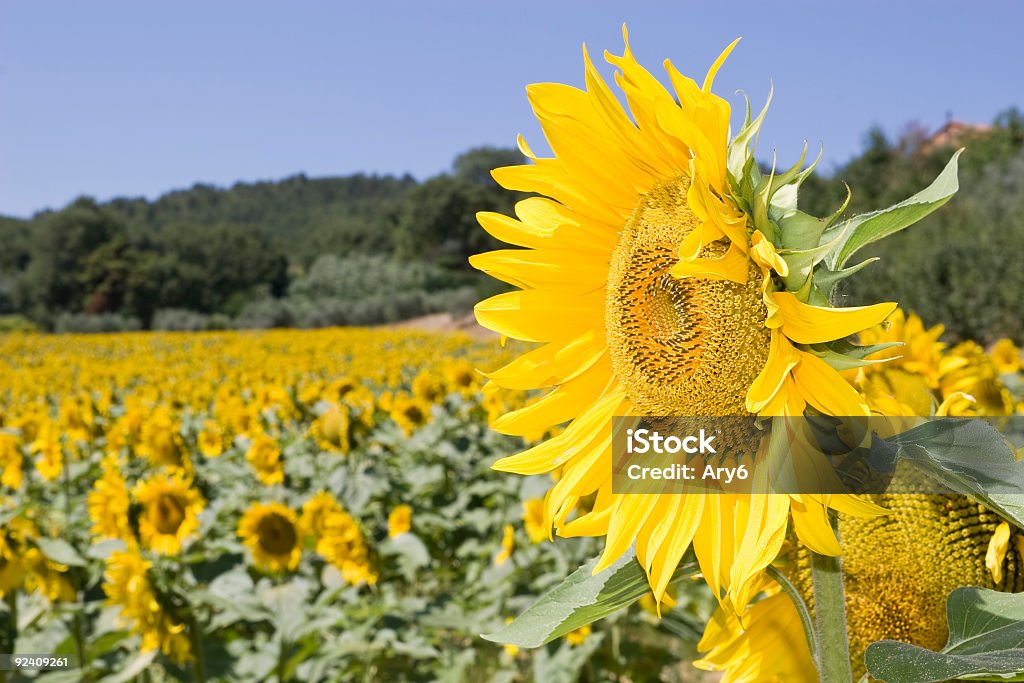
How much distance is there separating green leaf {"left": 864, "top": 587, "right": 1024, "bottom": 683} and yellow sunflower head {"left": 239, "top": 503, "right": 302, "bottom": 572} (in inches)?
96.5

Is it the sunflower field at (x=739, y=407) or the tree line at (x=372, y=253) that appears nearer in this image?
the sunflower field at (x=739, y=407)

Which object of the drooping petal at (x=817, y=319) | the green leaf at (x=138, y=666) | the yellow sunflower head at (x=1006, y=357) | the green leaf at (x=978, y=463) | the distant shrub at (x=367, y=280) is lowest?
the green leaf at (x=138, y=666)

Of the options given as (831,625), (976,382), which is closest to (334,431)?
(976,382)

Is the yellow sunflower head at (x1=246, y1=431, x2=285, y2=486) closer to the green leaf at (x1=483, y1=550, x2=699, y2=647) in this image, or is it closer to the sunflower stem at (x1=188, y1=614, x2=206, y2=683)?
the sunflower stem at (x1=188, y1=614, x2=206, y2=683)

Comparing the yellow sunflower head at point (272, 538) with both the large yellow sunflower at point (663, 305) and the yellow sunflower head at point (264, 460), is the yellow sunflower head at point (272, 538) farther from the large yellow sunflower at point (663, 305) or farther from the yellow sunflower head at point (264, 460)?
the large yellow sunflower at point (663, 305)

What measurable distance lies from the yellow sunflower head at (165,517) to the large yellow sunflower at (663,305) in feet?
7.30

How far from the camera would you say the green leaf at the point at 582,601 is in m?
0.61

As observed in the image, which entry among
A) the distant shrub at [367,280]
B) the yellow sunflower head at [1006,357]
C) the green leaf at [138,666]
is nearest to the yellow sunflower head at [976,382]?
the yellow sunflower head at [1006,357]

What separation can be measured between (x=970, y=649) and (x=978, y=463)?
0.12 m

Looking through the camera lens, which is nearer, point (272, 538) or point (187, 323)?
point (272, 538)

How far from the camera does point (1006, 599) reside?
0.56 m

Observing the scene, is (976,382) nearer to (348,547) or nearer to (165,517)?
(348,547)

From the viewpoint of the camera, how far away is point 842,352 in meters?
0.53

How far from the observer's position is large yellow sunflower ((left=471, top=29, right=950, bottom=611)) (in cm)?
53
